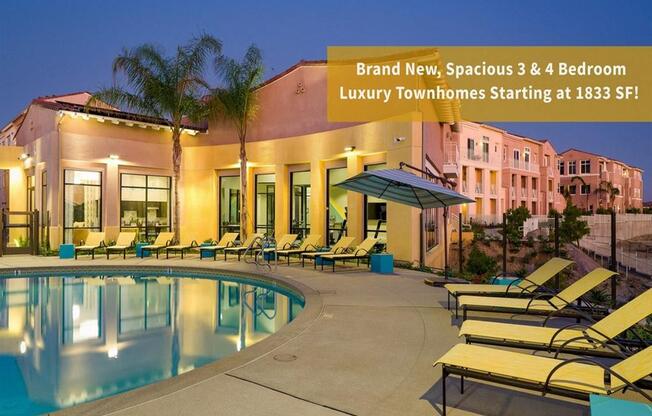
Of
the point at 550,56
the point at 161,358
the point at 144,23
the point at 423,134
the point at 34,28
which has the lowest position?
the point at 161,358

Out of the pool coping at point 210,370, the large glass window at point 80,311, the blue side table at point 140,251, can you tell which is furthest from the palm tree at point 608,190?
the large glass window at point 80,311

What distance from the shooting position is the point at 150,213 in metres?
21.2

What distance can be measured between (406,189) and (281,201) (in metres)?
9.29

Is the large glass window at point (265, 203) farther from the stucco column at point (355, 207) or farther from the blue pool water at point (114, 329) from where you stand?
the blue pool water at point (114, 329)

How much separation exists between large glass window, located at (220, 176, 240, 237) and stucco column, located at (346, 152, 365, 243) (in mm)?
6685

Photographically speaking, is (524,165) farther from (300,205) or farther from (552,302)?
(552,302)

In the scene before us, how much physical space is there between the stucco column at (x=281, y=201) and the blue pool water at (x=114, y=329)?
6.06 metres

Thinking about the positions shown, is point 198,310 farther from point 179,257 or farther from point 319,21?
point 319,21

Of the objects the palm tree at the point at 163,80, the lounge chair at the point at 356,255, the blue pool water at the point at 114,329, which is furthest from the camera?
the palm tree at the point at 163,80

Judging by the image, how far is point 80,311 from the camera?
375 inches

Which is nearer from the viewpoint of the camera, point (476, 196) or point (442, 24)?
point (476, 196)

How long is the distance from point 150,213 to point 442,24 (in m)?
176

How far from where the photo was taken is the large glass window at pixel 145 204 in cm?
2039

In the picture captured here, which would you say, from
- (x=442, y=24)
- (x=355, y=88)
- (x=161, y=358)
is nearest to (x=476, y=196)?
(x=355, y=88)
